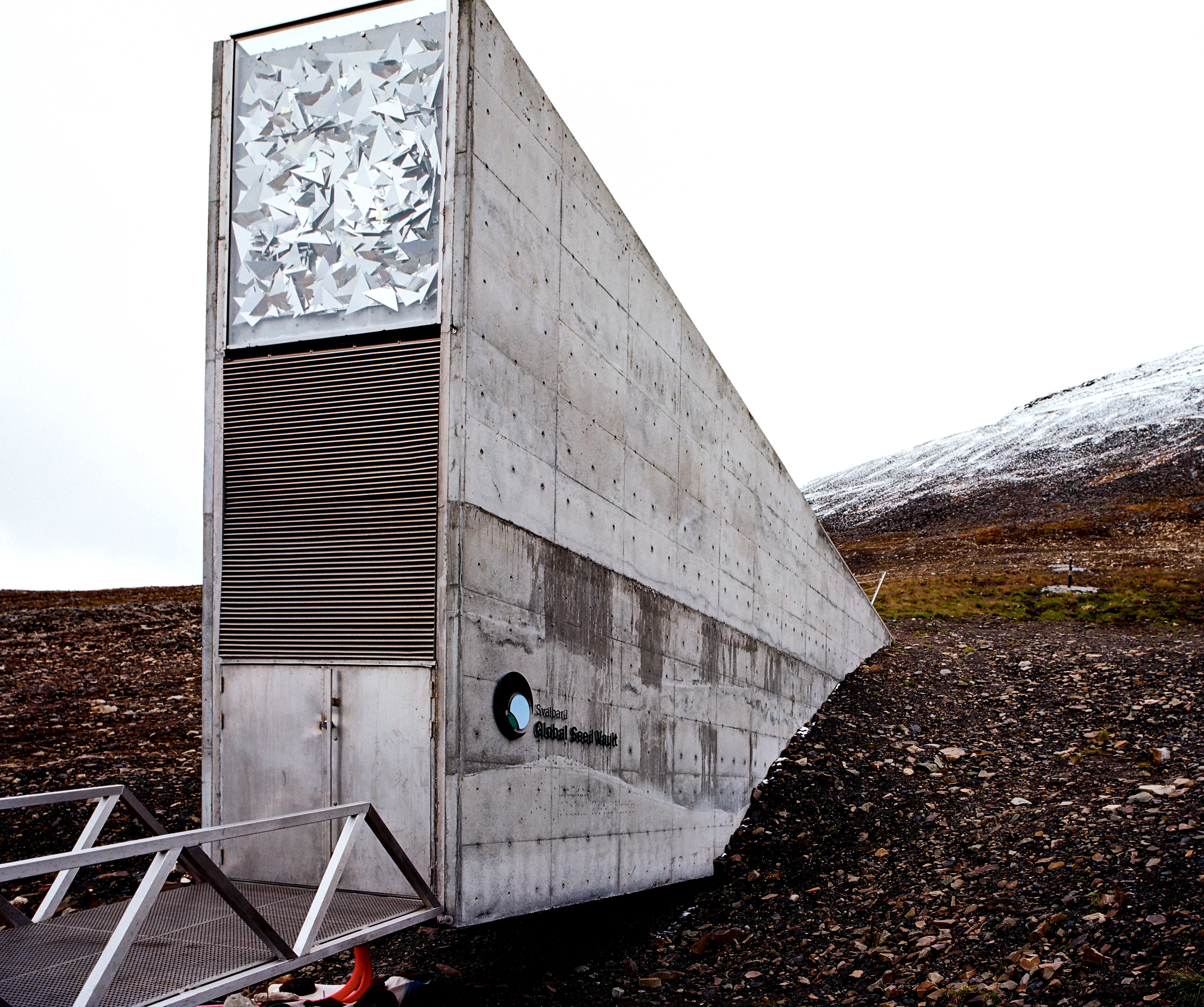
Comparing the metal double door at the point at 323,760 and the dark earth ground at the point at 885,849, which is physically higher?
the metal double door at the point at 323,760

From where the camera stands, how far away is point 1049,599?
25953 millimetres

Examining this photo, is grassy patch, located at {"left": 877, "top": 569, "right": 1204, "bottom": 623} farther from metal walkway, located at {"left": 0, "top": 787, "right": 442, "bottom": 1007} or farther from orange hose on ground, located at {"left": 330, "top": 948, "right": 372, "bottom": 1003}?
metal walkway, located at {"left": 0, "top": 787, "right": 442, "bottom": 1007}

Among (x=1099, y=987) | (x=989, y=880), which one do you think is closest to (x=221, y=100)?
(x=1099, y=987)

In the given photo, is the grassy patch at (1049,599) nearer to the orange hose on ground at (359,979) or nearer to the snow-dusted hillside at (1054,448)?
the orange hose on ground at (359,979)

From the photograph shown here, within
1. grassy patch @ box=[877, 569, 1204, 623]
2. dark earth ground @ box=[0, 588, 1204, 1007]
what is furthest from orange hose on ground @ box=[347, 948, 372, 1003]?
grassy patch @ box=[877, 569, 1204, 623]

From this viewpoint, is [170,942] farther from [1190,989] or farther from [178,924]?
[1190,989]

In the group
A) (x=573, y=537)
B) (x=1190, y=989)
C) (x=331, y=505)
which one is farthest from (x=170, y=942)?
(x=1190, y=989)

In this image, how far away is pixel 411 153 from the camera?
5.95m

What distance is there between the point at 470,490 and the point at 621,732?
2.96 m

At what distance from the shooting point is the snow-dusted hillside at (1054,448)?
202ft

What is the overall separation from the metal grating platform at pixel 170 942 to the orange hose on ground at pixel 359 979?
1.16 ft

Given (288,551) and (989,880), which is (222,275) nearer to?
(288,551)

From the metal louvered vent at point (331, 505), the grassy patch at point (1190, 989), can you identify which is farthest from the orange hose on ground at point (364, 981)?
the grassy patch at point (1190, 989)

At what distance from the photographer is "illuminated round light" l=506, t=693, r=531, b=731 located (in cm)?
604
